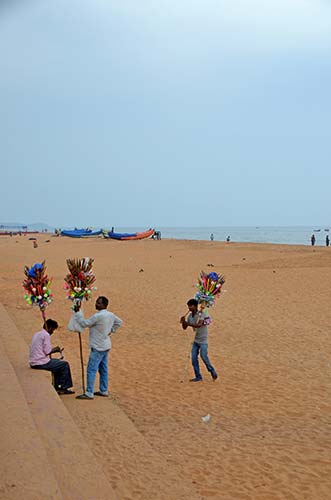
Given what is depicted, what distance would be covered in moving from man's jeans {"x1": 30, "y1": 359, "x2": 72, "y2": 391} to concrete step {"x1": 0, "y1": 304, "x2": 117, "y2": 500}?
137 millimetres

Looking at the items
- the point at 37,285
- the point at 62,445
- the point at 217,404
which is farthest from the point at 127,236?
the point at 62,445

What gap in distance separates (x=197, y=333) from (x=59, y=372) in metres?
2.30

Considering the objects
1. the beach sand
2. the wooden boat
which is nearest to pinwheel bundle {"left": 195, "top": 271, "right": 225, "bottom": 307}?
the beach sand

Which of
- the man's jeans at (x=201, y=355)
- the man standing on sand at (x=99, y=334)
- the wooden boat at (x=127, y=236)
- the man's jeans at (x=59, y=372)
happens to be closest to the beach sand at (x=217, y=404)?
the man's jeans at (x=201, y=355)

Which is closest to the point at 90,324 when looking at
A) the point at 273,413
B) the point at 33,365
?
the point at 33,365

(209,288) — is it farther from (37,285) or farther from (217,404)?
(37,285)

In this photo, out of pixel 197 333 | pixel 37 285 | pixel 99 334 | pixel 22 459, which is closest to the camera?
pixel 22 459

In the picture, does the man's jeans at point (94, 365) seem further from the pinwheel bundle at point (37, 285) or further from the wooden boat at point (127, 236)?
the wooden boat at point (127, 236)

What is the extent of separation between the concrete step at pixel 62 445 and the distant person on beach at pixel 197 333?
7.72 feet

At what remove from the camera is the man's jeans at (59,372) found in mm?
7750

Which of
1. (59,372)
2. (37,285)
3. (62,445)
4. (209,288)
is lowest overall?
(62,445)

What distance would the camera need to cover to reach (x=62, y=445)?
533 cm

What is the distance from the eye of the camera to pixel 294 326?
45.8ft

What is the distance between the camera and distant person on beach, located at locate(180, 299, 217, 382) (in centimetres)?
855
